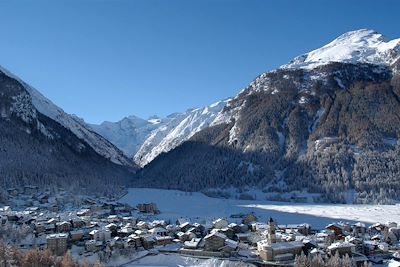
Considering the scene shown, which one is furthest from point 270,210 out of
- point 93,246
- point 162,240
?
point 93,246

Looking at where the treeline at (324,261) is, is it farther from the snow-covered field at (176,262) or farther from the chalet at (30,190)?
the chalet at (30,190)

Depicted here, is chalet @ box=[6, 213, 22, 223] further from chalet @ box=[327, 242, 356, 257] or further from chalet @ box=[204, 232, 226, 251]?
→ chalet @ box=[327, 242, 356, 257]

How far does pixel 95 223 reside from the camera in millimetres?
91062

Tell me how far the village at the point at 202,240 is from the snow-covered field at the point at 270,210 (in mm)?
14515

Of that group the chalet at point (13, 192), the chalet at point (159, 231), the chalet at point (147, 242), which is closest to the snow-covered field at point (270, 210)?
the chalet at point (159, 231)

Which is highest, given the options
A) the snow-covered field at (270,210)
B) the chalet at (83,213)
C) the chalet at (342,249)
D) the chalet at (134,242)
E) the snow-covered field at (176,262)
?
the snow-covered field at (270,210)

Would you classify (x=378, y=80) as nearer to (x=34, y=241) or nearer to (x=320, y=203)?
(x=320, y=203)

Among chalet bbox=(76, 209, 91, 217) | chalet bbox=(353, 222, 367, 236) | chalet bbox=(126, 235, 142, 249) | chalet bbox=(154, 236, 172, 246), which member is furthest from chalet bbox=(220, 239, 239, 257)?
chalet bbox=(76, 209, 91, 217)

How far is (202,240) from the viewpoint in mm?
75188

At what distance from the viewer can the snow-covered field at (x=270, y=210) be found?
104412mm

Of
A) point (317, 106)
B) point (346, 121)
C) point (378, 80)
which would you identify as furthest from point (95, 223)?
point (378, 80)

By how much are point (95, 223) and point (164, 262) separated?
82.9 feet

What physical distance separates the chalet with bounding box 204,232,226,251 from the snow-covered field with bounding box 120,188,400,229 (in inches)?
1020

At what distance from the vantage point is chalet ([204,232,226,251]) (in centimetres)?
7250
